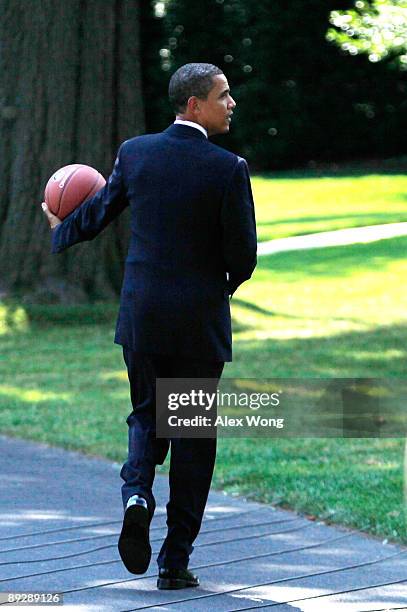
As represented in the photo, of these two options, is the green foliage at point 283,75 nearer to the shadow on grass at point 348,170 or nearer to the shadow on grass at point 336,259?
the shadow on grass at point 348,170

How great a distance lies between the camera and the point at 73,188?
5398 mm

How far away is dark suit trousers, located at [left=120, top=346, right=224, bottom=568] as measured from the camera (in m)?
5.09

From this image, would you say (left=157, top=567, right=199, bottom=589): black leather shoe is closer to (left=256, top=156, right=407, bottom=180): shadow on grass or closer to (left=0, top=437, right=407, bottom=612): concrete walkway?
(left=0, top=437, right=407, bottom=612): concrete walkway

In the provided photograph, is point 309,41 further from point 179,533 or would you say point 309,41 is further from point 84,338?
point 179,533

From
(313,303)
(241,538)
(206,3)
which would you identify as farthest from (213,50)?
(241,538)

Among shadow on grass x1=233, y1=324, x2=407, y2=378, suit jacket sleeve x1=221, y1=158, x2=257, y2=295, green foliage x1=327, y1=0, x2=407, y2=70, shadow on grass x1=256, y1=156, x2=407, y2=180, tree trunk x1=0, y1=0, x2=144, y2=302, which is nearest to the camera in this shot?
suit jacket sleeve x1=221, y1=158, x2=257, y2=295

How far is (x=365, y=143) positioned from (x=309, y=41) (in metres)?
3.18

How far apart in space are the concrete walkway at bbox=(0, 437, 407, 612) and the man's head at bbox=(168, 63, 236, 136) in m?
1.77

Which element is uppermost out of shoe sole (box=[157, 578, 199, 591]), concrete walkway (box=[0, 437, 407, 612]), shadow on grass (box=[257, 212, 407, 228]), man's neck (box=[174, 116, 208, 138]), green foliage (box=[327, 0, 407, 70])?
green foliage (box=[327, 0, 407, 70])

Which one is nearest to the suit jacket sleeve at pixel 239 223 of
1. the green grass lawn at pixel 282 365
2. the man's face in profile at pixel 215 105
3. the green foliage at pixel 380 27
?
the man's face in profile at pixel 215 105

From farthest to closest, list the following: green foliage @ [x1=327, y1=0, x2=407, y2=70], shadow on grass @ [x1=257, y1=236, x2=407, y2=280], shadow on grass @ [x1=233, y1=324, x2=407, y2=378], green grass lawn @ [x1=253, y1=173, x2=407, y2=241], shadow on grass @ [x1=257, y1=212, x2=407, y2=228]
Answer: shadow on grass @ [x1=257, y1=212, x2=407, y2=228] < green grass lawn @ [x1=253, y1=173, x2=407, y2=241] < shadow on grass @ [x1=257, y1=236, x2=407, y2=280] < shadow on grass @ [x1=233, y1=324, x2=407, y2=378] < green foliage @ [x1=327, y1=0, x2=407, y2=70]

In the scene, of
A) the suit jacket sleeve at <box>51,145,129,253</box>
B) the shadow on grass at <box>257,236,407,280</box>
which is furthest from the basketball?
the shadow on grass at <box>257,236,407,280</box>

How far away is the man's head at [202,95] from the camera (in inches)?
198

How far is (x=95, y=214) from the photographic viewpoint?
5.23 meters
